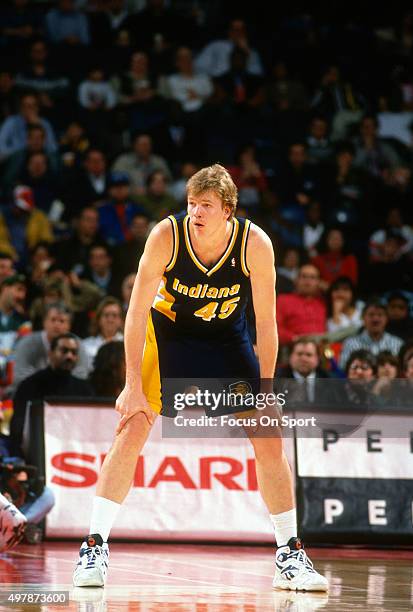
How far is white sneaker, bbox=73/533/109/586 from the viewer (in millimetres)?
5281

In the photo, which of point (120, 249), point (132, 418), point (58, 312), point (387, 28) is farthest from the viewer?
point (387, 28)

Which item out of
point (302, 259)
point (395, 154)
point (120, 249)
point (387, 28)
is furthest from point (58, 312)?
point (387, 28)

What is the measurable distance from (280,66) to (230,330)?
10.3m

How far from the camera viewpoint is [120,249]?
11945 mm

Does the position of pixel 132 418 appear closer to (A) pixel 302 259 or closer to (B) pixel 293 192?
(A) pixel 302 259

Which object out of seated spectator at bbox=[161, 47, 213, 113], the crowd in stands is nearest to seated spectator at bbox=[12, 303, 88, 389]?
the crowd in stands

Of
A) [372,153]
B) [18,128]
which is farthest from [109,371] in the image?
[372,153]

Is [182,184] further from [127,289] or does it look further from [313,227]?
[127,289]

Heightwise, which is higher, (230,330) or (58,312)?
(58,312)

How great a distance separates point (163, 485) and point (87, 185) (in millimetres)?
5683

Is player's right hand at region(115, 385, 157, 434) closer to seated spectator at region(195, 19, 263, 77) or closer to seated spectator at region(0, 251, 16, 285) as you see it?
seated spectator at region(0, 251, 16, 285)

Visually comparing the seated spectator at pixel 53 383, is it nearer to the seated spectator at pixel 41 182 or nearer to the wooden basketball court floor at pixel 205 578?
the wooden basketball court floor at pixel 205 578

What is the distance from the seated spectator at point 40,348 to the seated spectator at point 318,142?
5842mm

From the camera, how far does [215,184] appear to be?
5461mm
